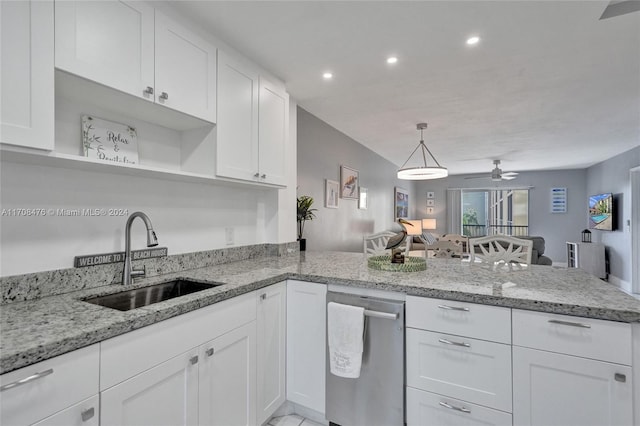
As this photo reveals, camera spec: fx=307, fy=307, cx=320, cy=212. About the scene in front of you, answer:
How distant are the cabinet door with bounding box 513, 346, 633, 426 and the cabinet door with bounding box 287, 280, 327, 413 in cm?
99

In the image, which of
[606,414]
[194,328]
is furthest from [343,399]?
[606,414]

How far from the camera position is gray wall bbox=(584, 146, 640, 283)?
17.4ft

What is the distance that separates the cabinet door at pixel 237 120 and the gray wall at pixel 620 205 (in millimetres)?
6328

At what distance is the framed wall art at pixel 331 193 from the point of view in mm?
3901

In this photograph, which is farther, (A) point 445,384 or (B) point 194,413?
(A) point 445,384

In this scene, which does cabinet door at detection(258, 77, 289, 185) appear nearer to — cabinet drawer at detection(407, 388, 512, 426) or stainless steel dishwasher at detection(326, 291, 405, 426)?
stainless steel dishwasher at detection(326, 291, 405, 426)

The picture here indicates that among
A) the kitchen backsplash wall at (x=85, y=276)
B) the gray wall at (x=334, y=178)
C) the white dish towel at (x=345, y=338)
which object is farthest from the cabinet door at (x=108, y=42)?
the gray wall at (x=334, y=178)

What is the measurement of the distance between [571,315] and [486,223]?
832 centimetres

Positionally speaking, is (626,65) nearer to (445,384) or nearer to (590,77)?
(590,77)

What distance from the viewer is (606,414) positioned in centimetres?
125

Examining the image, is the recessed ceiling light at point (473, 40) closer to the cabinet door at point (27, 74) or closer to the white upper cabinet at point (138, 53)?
the white upper cabinet at point (138, 53)

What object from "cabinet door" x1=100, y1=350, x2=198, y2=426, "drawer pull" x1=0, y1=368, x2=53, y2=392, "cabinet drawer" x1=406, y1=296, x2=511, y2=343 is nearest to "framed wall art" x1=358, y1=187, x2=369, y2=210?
"cabinet drawer" x1=406, y1=296, x2=511, y2=343

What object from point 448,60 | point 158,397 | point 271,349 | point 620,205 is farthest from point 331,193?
point 620,205

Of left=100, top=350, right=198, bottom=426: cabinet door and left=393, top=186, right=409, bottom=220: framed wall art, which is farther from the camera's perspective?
left=393, top=186, right=409, bottom=220: framed wall art
